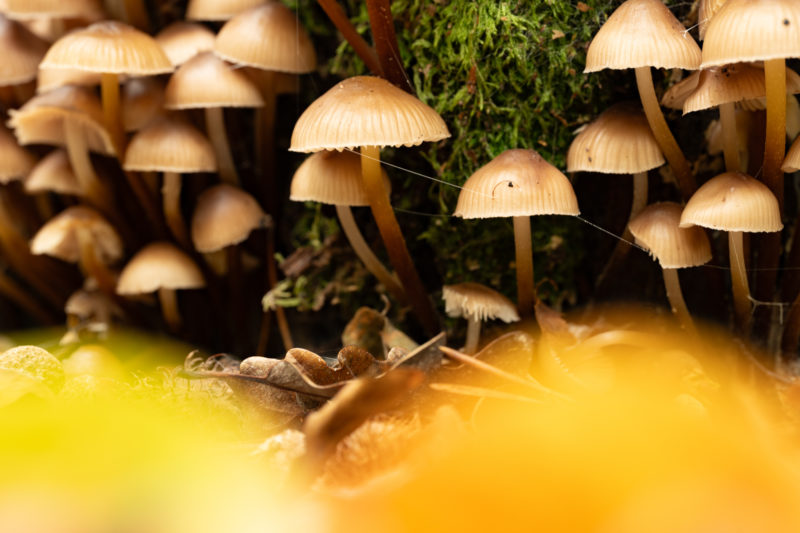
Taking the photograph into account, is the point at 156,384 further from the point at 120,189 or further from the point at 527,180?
the point at 120,189

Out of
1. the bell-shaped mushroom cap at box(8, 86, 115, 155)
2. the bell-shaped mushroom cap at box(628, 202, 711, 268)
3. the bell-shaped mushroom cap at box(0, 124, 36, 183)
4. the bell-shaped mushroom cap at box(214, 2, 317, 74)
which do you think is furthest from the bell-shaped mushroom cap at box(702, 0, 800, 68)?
the bell-shaped mushroom cap at box(0, 124, 36, 183)

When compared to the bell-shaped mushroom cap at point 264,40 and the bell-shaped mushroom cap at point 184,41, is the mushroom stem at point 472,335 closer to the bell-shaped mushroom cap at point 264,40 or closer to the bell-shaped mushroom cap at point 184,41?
the bell-shaped mushroom cap at point 264,40

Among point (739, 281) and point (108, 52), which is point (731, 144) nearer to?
point (739, 281)

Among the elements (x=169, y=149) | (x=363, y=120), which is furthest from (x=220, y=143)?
(x=363, y=120)

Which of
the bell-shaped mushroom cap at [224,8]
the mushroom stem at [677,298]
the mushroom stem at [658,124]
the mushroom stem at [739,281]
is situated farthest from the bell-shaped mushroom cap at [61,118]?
the mushroom stem at [739,281]

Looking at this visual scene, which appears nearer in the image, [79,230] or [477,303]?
[477,303]

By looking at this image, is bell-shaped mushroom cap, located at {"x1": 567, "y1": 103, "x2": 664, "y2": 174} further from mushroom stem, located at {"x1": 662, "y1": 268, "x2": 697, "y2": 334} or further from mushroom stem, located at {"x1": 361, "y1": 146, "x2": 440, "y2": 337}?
mushroom stem, located at {"x1": 361, "y1": 146, "x2": 440, "y2": 337}
